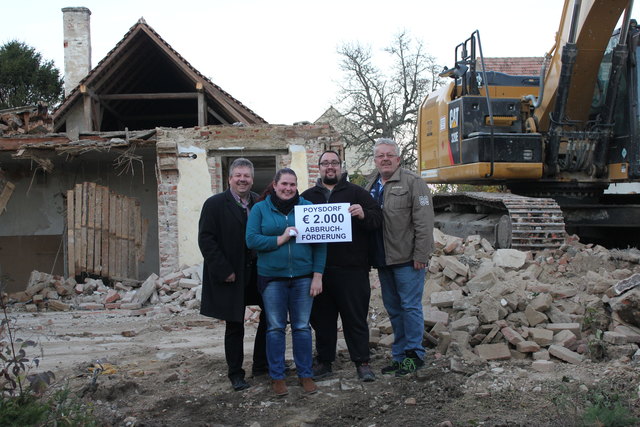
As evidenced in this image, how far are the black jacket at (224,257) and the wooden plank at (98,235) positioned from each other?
23.4 feet

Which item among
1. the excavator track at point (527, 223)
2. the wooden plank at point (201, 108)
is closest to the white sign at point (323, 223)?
the excavator track at point (527, 223)

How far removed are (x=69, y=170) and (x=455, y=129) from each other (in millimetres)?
8397

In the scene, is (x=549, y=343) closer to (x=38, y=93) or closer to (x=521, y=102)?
(x=521, y=102)

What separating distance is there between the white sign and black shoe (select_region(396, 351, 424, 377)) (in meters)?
1.17

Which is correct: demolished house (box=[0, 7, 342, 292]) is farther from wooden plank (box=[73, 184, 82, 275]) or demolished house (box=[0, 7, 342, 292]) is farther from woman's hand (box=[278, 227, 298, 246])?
woman's hand (box=[278, 227, 298, 246])

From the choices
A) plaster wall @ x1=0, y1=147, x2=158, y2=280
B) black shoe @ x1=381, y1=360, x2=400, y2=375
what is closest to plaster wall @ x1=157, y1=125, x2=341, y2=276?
plaster wall @ x1=0, y1=147, x2=158, y2=280

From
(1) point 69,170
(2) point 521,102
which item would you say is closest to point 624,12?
(2) point 521,102

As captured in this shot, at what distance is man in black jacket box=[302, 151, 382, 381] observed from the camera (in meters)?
5.20

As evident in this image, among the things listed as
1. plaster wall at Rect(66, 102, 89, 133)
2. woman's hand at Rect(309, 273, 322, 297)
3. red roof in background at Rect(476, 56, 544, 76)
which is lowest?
woman's hand at Rect(309, 273, 322, 297)

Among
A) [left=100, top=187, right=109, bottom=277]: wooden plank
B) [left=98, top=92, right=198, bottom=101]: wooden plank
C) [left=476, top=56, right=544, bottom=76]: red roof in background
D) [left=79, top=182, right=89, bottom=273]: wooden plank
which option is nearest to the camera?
[left=79, top=182, right=89, bottom=273]: wooden plank

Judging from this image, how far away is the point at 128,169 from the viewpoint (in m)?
13.6

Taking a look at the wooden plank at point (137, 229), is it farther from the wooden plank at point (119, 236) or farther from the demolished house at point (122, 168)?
the wooden plank at point (119, 236)

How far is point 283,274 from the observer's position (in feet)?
16.3

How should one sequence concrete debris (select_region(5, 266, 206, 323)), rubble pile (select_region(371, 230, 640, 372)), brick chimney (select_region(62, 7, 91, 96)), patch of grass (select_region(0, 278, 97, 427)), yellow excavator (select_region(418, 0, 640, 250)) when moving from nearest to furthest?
patch of grass (select_region(0, 278, 97, 427)) < rubble pile (select_region(371, 230, 640, 372)) < yellow excavator (select_region(418, 0, 640, 250)) < concrete debris (select_region(5, 266, 206, 323)) < brick chimney (select_region(62, 7, 91, 96))
